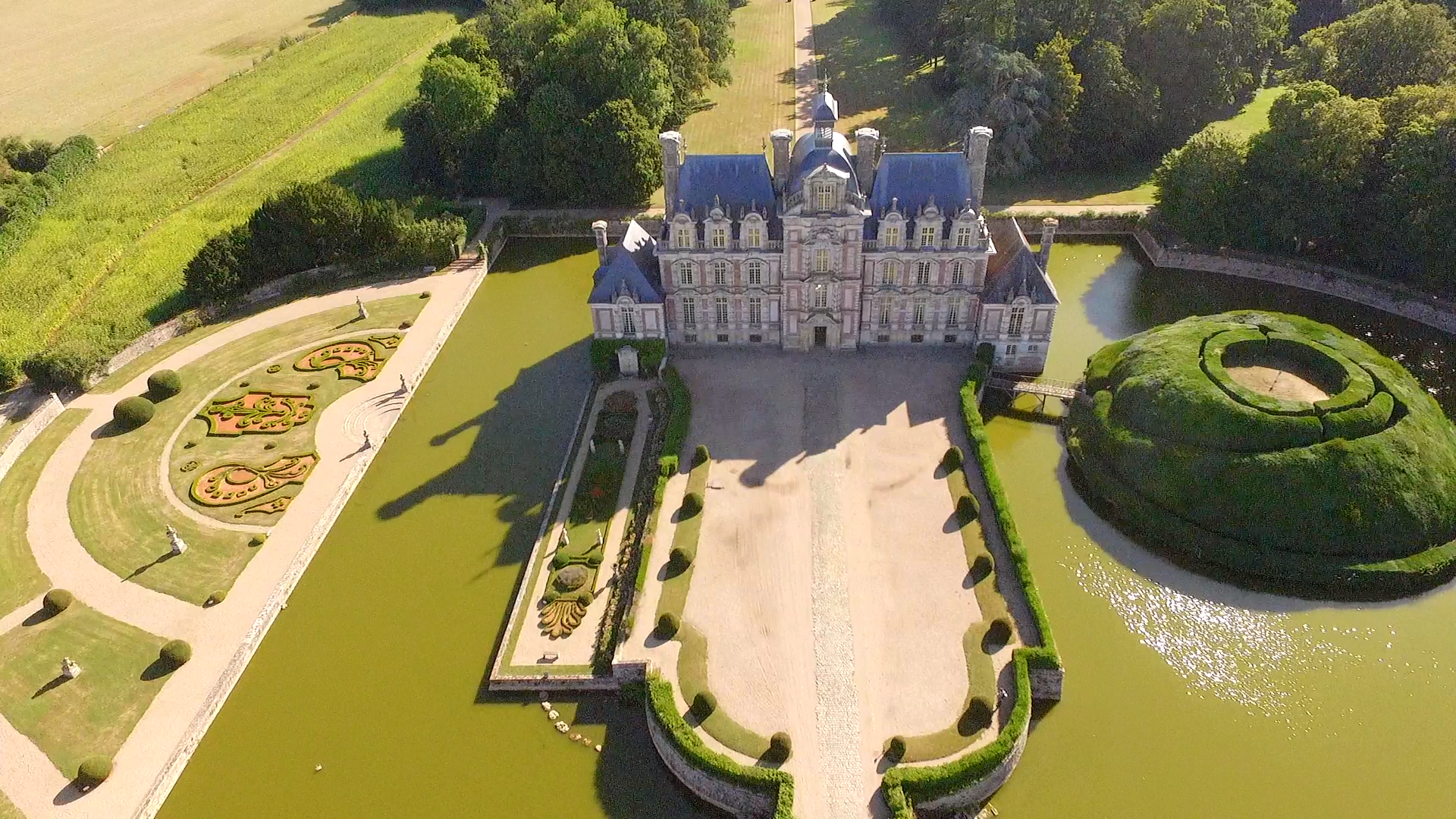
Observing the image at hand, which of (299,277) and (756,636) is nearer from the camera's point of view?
(756,636)

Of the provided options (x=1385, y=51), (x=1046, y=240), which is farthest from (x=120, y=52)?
(x=1385, y=51)

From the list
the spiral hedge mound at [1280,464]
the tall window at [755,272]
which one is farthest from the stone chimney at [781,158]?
the spiral hedge mound at [1280,464]

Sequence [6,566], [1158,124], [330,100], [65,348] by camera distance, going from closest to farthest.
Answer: [6,566]
[65,348]
[1158,124]
[330,100]

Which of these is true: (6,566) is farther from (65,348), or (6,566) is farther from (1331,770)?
(1331,770)

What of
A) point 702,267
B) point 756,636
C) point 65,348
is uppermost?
point 702,267

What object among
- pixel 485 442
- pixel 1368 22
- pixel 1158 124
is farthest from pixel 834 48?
pixel 485 442

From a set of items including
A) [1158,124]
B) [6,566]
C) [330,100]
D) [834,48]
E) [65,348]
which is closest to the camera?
[6,566]

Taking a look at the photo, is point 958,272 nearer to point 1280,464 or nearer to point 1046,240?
point 1046,240
